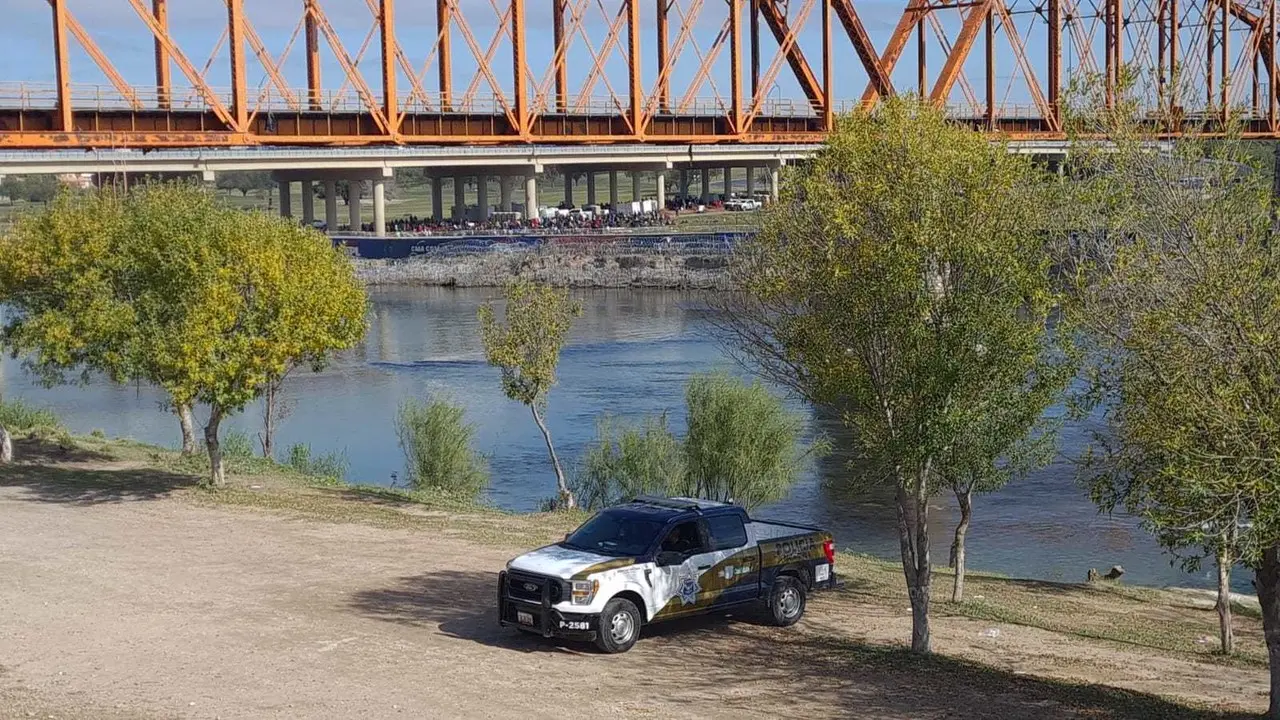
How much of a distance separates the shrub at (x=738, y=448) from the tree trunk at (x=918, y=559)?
11.9m

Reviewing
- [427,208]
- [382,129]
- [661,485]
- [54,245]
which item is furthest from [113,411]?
[427,208]

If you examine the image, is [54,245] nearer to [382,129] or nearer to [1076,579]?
[1076,579]

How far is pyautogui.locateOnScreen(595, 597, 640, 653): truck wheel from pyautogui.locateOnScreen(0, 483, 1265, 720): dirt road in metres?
0.18

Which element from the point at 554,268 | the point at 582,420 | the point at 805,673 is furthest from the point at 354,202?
the point at 805,673

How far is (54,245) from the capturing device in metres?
27.3

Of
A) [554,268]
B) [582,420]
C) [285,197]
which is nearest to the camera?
[582,420]

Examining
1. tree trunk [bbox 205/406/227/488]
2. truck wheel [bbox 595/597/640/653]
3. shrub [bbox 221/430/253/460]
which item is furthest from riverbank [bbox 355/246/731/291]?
truck wheel [bbox 595/597/640/653]

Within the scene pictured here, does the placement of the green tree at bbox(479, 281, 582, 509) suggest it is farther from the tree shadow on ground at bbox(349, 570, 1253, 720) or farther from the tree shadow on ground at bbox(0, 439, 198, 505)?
the tree shadow on ground at bbox(349, 570, 1253, 720)

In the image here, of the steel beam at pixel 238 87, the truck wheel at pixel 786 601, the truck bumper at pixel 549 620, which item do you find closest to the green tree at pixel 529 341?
the truck wheel at pixel 786 601

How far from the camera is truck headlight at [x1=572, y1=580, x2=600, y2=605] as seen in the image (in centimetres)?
1423

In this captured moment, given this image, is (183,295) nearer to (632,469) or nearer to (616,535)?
(632,469)

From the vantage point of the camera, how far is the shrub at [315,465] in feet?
99.8

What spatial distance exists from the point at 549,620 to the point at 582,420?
2481 centimetres

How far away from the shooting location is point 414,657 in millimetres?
14453
